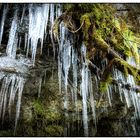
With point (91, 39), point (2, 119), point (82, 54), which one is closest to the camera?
point (91, 39)

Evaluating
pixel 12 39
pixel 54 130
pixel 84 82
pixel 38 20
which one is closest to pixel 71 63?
pixel 84 82

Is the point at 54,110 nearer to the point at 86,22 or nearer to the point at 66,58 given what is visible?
the point at 66,58

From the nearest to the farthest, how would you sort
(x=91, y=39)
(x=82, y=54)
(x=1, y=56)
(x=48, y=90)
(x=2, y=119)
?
1. (x=91, y=39)
2. (x=82, y=54)
3. (x=1, y=56)
4. (x=2, y=119)
5. (x=48, y=90)

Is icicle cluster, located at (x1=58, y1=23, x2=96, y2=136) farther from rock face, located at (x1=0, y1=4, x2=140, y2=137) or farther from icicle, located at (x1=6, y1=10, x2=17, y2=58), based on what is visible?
icicle, located at (x1=6, y1=10, x2=17, y2=58)

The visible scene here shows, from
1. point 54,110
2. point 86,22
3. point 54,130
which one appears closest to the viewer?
point 86,22

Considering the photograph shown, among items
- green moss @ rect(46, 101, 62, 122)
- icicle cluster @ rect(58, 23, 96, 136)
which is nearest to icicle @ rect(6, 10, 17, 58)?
icicle cluster @ rect(58, 23, 96, 136)

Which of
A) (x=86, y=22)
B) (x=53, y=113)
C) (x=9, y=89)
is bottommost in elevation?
(x=53, y=113)

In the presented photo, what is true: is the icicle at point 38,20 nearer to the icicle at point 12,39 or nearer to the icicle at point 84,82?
the icicle at point 12,39

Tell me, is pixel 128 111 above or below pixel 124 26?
below

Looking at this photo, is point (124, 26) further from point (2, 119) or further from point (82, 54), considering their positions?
point (2, 119)

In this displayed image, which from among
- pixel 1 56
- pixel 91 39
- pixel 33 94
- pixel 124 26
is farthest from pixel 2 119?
pixel 124 26

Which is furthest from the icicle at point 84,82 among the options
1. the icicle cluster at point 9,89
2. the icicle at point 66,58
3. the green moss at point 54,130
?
the icicle cluster at point 9,89

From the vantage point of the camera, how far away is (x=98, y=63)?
264 cm

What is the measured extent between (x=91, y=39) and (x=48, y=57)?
91 cm
